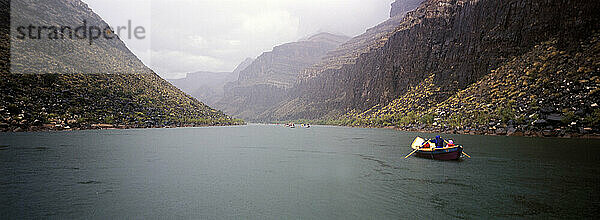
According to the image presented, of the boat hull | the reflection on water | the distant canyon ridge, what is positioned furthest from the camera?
the distant canyon ridge

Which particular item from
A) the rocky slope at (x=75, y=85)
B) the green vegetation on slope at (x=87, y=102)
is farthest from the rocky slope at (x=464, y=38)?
the rocky slope at (x=75, y=85)

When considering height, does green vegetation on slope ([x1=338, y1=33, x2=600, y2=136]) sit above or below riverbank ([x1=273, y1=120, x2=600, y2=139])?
above

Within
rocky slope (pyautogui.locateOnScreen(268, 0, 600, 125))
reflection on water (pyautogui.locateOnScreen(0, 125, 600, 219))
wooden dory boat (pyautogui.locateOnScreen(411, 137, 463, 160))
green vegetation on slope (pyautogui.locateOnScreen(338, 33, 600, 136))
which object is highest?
rocky slope (pyautogui.locateOnScreen(268, 0, 600, 125))

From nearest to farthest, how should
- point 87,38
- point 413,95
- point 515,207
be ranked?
1. point 515,207
2. point 87,38
3. point 413,95

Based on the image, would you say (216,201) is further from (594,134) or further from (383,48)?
(383,48)

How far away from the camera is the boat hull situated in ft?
84.0

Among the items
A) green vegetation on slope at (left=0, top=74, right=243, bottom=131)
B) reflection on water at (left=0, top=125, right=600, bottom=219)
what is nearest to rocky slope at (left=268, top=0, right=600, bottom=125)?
reflection on water at (left=0, top=125, right=600, bottom=219)

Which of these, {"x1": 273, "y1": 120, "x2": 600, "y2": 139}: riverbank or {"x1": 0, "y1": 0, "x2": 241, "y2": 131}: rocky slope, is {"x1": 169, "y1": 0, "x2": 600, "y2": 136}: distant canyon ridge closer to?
{"x1": 273, "y1": 120, "x2": 600, "y2": 139}: riverbank

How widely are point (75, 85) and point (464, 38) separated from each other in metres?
113

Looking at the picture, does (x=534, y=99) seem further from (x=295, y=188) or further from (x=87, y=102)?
(x=87, y=102)

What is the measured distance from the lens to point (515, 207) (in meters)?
12.6

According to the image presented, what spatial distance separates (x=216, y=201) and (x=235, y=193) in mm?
1629

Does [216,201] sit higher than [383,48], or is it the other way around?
[383,48]

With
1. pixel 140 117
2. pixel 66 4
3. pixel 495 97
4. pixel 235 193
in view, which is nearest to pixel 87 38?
pixel 66 4
